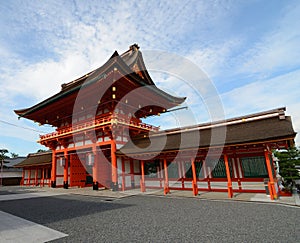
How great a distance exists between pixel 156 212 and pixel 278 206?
5158 millimetres

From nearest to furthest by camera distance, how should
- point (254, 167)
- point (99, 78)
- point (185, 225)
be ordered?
point (185, 225) → point (254, 167) → point (99, 78)

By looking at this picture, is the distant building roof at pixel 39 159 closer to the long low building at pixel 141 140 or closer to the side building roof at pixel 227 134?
the long low building at pixel 141 140

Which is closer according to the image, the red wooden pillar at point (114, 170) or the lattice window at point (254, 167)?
the lattice window at point (254, 167)

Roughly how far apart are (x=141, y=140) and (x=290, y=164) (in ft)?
35.0

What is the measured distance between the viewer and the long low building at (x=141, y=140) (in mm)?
10852

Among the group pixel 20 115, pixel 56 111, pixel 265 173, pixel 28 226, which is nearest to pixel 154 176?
pixel 265 173

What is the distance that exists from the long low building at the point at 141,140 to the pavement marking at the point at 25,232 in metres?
7.89

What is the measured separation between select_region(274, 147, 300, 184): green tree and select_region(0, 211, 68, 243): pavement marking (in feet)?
40.5

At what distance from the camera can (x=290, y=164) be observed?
37.1 ft

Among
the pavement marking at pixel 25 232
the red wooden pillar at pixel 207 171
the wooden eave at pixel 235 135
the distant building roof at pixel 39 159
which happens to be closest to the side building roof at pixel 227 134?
the wooden eave at pixel 235 135

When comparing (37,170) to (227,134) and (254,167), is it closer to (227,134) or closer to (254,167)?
(227,134)

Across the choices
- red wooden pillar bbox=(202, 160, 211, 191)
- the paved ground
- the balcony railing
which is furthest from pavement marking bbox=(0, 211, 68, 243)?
red wooden pillar bbox=(202, 160, 211, 191)

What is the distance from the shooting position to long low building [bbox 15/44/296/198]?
427 inches

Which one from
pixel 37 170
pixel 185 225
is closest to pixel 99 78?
pixel 185 225
